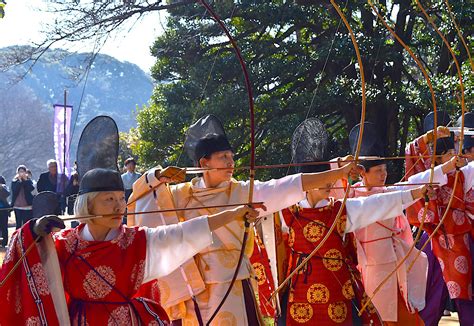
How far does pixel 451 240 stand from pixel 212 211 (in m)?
2.50

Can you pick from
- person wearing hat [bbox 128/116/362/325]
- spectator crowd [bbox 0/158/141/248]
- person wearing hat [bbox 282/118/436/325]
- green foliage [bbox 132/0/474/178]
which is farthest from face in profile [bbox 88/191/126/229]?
spectator crowd [bbox 0/158/141/248]

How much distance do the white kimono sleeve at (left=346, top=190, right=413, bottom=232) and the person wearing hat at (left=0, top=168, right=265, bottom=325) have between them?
1.55m

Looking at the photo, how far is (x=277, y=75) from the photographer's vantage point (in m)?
11.1

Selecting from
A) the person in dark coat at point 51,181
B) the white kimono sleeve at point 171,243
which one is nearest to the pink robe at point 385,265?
the white kimono sleeve at point 171,243

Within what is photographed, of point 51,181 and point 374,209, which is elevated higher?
point 51,181

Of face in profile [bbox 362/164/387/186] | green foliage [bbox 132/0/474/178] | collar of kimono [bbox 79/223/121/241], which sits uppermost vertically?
green foliage [bbox 132/0/474/178]

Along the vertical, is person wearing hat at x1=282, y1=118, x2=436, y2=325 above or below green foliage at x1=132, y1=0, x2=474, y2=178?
below

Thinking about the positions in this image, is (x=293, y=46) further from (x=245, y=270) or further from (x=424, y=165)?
(x=245, y=270)

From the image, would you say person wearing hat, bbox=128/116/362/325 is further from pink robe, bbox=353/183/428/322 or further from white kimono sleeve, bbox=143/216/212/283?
pink robe, bbox=353/183/428/322

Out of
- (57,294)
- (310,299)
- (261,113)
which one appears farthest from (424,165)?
(261,113)

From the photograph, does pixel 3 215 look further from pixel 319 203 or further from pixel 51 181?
pixel 319 203

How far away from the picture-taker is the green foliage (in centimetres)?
1092

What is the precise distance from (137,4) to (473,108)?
12.6 feet

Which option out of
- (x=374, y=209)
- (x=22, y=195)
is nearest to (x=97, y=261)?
(x=374, y=209)
